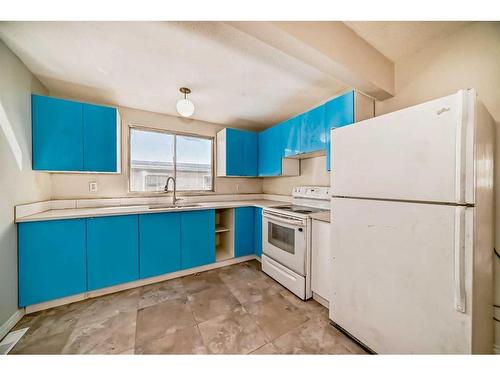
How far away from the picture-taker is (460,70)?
1417mm

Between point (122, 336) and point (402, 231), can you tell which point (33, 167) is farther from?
point (402, 231)

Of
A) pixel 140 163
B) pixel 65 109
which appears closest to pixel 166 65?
pixel 65 109

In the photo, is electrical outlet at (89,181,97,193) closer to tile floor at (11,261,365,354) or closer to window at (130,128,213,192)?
window at (130,128,213,192)

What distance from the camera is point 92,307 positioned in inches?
68.9

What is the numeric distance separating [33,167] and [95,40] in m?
1.40

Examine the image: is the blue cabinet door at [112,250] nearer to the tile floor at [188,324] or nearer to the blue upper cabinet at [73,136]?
the tile floor at [188,324]

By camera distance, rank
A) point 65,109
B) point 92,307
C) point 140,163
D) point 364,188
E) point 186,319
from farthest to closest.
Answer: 1. point 140,163
2. point 65,109
3. point 92,307
4. point 186,319
5. point 364,188

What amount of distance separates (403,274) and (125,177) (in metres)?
3.17

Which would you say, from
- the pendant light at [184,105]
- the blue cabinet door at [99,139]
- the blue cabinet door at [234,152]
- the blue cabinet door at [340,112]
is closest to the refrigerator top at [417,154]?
the blue cabinet door at [340,112]

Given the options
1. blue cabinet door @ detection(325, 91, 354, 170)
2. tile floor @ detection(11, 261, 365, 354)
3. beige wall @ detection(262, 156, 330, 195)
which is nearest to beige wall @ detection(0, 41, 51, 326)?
tile floor @ detection(11, 261, 365, 354)

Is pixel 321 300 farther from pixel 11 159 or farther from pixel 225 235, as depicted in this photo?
pixel 11 159

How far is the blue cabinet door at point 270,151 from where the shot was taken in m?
2.83

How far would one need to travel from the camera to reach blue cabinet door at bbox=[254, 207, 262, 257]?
2.70m

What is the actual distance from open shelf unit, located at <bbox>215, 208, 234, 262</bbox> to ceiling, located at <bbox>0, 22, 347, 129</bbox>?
166cm
